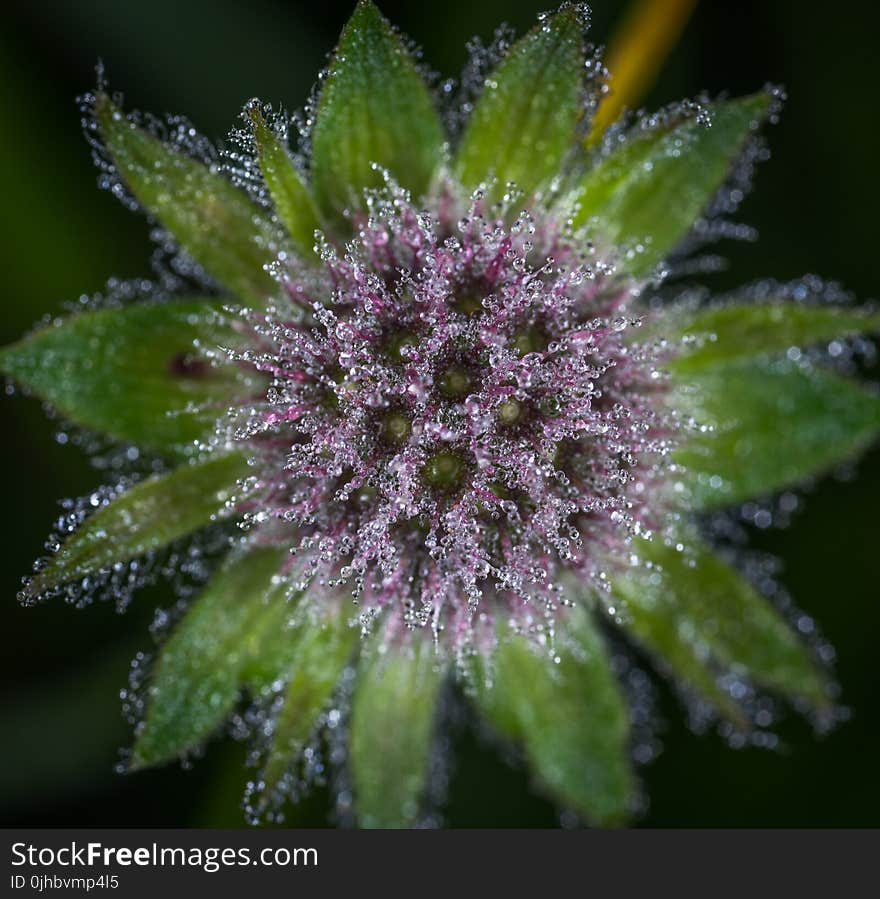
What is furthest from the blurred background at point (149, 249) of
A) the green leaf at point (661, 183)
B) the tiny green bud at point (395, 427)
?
the tiny green bud at point (395, 427)

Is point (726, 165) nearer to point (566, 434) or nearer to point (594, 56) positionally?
point (594, 56)

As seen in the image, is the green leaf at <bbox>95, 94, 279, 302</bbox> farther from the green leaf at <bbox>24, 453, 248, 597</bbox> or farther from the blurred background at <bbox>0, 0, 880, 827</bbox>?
the blurred background at <bbox>0, 0, 880, 827</bbox>

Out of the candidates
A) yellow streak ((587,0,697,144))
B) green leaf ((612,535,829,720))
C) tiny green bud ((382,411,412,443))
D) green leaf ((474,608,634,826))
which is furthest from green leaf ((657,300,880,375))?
yellow streak ((587,0,697,144))

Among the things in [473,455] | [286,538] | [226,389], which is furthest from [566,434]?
[226,389]

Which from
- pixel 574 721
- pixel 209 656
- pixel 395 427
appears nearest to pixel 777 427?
pixel 574 721

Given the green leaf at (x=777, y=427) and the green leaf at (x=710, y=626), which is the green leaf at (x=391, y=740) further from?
the green leaf at (x=777, y=427)

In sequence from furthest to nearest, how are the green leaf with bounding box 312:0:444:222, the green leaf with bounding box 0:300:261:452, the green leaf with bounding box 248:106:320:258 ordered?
the green leaf with bounding box 0:300:261:452, the green leaf with bounding box 312:0:444:222, the green leaf with bounding box 248:106:320:258
